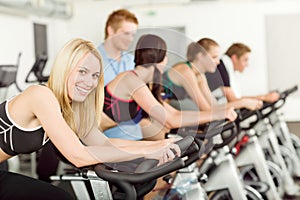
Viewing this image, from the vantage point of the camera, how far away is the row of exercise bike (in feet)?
5.02

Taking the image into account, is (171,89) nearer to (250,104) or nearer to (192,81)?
(192,81)

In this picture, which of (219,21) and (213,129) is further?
(219,21)

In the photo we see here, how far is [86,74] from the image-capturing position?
1.72 metres

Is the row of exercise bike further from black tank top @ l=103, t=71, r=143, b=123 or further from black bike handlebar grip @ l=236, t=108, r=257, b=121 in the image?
black tank top @ l=103, t=71, r=143, b=123

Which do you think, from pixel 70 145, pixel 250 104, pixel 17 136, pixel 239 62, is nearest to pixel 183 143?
pixel 70 145

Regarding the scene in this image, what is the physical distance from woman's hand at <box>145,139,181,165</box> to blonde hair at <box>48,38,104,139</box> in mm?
307

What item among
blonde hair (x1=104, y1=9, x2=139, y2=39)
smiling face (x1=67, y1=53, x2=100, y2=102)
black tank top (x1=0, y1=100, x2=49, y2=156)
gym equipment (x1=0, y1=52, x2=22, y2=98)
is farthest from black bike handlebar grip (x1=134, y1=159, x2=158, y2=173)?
gym equipment (x1=0, y1=52, x2=22, y2=98)

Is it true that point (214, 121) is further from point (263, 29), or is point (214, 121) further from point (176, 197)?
point (263, 29)

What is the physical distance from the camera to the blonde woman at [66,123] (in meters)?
1.67

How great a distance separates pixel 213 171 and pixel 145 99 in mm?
1008

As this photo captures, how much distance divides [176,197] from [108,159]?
3.66 ft

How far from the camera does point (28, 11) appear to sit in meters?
7.84

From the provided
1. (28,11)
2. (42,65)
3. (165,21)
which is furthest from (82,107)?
(165,21)

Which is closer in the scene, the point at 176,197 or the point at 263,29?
the point at 176,197
